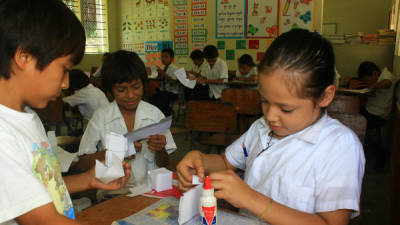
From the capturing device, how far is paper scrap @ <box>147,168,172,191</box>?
1.18 metres

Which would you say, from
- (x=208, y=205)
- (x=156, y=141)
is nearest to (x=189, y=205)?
(x=208, y=205)

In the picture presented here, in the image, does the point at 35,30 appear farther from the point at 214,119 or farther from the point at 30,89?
the point at 214,119

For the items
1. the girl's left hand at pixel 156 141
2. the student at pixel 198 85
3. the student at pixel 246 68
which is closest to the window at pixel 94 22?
the student at pixel 198 85

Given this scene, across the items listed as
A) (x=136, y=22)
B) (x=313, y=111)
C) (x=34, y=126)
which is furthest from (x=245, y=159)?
(x=136, y=22)

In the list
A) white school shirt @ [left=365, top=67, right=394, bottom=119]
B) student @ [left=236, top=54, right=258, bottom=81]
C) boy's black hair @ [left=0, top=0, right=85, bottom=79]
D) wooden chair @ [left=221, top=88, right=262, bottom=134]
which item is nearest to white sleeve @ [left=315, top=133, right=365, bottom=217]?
boy's black hair @ [left=0, top=0, right=85, bottom=79]

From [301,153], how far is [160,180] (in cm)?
52

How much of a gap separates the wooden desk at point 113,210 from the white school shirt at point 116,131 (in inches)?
20.6

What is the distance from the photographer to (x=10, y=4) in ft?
2.22

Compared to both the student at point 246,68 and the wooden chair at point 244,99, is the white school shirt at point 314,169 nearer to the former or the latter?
the wooden chair at point 244,99

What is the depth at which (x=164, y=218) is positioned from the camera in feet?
3.09

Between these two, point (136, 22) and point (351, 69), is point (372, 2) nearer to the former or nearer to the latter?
point (351, 69)

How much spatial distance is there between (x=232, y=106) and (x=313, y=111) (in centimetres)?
183

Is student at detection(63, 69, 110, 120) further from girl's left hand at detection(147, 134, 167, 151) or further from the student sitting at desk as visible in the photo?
the student sitting at desk

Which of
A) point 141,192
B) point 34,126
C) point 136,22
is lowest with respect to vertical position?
point 141,192
